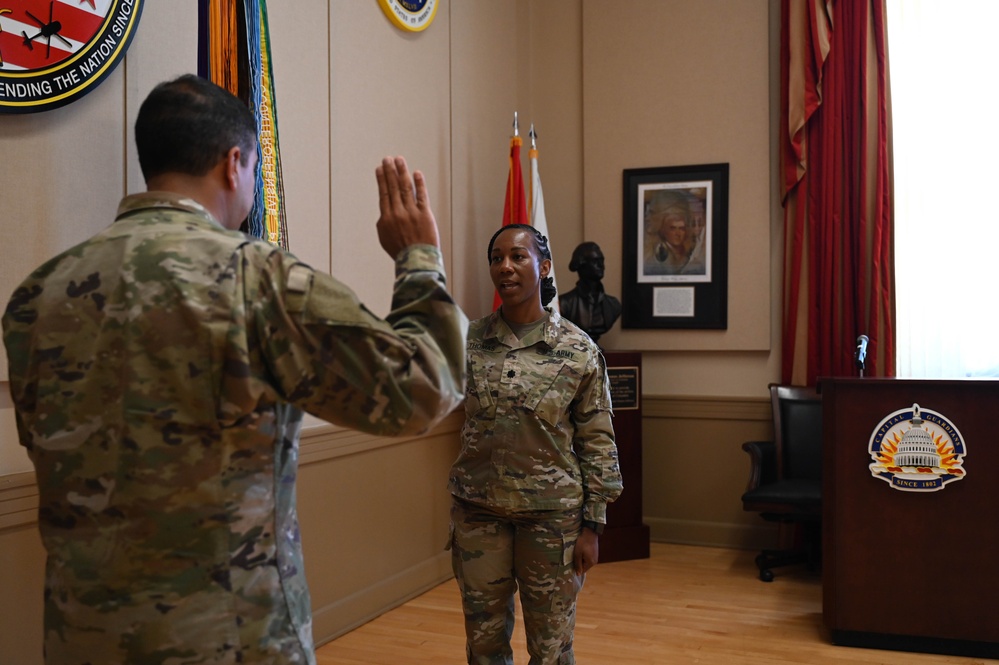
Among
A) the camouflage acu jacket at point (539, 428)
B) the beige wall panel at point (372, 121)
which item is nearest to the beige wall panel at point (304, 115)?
the beige wall panel at point (372, 121)

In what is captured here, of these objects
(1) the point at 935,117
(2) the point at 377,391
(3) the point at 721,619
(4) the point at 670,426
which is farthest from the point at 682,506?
(2) the point at 377,391

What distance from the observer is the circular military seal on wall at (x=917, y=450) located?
3393 mm

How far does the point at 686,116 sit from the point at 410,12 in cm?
195

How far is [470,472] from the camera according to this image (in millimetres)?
2426

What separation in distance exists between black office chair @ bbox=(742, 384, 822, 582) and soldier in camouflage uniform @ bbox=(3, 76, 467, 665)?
12.3 ft

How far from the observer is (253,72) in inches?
115

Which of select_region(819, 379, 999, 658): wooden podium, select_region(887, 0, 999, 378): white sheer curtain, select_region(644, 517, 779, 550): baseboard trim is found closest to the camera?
select_region(819, 379, 999, 658): wooden podium

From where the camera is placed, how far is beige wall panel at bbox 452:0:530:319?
484cm

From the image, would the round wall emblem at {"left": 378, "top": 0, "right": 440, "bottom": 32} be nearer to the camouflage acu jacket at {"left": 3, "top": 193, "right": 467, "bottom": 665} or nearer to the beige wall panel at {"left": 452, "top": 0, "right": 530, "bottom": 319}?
the beige wall panel at {"left": 452, "top": 0, "right": 530, "bottom": 319}

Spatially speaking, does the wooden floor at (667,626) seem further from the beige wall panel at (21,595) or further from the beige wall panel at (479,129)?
the beige wall panel at (479,129)

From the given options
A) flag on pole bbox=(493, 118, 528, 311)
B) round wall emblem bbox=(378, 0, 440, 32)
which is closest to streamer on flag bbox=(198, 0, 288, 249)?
round wall emblem bbox=(378, 0, 440, 32)

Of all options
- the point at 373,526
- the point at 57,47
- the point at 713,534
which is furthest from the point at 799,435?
the point at 57,47

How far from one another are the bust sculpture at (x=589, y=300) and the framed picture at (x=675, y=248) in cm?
40

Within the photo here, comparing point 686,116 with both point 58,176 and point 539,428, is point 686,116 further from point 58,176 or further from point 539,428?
point 58,176
